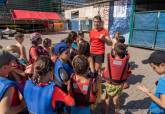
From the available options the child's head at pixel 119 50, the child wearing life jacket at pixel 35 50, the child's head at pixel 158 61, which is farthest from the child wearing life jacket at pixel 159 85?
the child wearing life jacket at pixel 35 50

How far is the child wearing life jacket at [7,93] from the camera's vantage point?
202 centimetres

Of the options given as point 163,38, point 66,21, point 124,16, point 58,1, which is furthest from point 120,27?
point 58,1

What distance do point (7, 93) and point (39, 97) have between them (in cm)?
42

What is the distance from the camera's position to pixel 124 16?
50.3ft

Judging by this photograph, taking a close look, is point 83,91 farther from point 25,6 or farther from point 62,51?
point 25,6

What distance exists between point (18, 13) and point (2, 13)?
4.47 m

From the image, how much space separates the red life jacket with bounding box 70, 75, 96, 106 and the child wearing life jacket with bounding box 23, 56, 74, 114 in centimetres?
43

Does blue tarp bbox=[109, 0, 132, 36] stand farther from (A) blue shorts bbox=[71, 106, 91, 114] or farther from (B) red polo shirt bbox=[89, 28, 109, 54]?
(A) blue shorts bbox=[71, 106, 91, 114]

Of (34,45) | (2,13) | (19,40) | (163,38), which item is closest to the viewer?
(34,45)

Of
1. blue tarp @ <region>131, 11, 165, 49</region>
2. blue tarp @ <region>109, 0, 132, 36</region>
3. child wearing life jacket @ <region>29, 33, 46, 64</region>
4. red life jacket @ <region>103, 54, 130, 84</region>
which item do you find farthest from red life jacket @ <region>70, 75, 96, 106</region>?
blue tarp @ <region>109, 0, 132, 36</region>

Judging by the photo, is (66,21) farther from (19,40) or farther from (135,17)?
(19,40)

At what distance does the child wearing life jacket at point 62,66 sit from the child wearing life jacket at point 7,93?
1029 mm

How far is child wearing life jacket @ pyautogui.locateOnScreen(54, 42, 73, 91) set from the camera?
335 centimetres

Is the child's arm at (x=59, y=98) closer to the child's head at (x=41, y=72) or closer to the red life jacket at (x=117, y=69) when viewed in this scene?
the child's head at (x=41, y=72)
